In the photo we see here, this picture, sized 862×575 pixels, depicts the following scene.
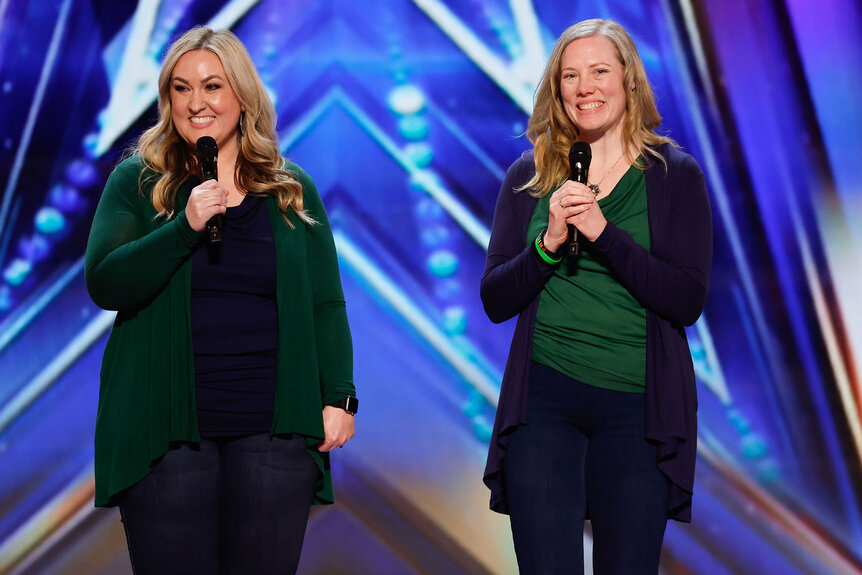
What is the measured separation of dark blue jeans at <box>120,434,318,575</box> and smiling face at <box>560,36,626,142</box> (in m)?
0.83

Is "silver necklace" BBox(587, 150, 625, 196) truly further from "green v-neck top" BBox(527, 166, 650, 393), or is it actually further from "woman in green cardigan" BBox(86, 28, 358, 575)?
"woman in green cardigan" BBox(86, 28, 358, 575)

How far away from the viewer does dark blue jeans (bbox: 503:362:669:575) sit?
1689mm

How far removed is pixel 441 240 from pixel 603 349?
5.00ft

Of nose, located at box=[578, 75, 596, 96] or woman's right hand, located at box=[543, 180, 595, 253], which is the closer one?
woman's right hand, located at box=[543, 180, 595, 253]

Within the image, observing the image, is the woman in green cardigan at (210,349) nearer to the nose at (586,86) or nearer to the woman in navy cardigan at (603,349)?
the woman in navy cardigan at (603,349)

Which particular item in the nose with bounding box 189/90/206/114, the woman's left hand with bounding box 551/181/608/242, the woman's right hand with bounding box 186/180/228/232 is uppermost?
the nose with bounding box 189/90/206/114

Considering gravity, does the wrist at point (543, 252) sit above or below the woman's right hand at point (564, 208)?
below

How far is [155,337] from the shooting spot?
1703 mm

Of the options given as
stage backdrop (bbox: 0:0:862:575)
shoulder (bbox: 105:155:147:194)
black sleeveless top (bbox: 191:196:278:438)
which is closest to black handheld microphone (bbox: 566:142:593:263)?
black sleeveless top (bbox: 191:196:278:438)

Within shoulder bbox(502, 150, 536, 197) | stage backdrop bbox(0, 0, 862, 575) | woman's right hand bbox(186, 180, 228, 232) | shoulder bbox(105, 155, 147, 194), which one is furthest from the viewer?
stage backdrop bbox(0, 0, 862, 575)

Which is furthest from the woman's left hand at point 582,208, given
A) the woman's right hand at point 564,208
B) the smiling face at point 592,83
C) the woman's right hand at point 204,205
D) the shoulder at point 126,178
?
the shoulder at point 126,178

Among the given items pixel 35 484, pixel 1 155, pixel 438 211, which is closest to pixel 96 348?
pixel 35 484

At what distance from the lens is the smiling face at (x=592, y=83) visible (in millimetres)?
1815

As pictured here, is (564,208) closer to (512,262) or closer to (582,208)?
(582,208)
